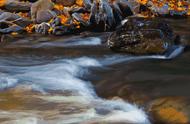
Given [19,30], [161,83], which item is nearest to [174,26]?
[19,30]

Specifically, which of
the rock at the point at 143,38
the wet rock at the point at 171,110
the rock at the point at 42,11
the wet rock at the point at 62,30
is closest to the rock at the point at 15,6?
the rock at the point at 42,11

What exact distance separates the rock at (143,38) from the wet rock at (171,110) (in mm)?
2872

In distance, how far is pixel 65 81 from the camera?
26.0 feet

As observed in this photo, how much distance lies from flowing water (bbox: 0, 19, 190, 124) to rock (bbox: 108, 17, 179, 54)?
20cm

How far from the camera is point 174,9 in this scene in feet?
46.6

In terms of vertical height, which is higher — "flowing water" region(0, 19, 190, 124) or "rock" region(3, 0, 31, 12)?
"rock" region(3, 0, 31, 12)

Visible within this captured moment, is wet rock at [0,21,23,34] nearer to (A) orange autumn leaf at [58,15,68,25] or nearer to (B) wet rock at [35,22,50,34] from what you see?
(B) wet rock at [35,22,50,34]

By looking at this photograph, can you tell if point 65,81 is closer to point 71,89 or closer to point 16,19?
point 71,89

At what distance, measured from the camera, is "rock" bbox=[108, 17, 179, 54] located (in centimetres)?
938

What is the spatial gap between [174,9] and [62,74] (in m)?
6.97

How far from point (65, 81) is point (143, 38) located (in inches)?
92.4

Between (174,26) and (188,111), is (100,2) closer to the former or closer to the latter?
(174,26)

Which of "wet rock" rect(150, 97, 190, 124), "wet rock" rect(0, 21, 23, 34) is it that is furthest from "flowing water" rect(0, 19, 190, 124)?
"wet rock" rect(0, 21, 23, 34)

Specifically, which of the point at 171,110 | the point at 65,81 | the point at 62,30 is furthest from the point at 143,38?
the point at 171,110
